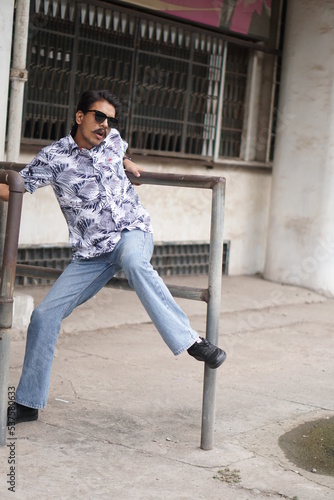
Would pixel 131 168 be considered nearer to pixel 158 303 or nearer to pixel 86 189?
pixel 86 189

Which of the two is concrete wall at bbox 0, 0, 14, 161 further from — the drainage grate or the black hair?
the drainage grate

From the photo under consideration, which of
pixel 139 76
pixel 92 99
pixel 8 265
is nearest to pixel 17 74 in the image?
pixel 92 99

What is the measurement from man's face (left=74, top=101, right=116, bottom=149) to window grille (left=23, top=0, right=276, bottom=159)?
3.13 meters

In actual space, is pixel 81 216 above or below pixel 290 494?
above

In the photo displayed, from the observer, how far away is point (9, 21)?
18.7ft

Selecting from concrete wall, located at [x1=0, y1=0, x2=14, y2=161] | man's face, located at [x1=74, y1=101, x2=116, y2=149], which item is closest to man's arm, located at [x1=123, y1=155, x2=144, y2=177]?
man's face, located at [x1=74, y1=101, x2=116, y2=149]

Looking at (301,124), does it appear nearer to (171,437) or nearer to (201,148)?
(201,148)

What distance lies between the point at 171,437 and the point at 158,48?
5.01m

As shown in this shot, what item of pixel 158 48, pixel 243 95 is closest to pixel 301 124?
pixel 243 95

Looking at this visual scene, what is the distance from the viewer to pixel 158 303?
381cm

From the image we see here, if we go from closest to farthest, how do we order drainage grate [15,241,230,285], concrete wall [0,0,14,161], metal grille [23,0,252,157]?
concrete wall [0,0,14,161] → metal grille [23,0,252,157] → drainage grate [15,241,230,285]

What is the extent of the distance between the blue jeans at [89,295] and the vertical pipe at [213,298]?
4.9 inches

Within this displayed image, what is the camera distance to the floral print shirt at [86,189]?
4.05 m

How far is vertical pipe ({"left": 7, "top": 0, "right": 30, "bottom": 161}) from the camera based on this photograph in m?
5.82
